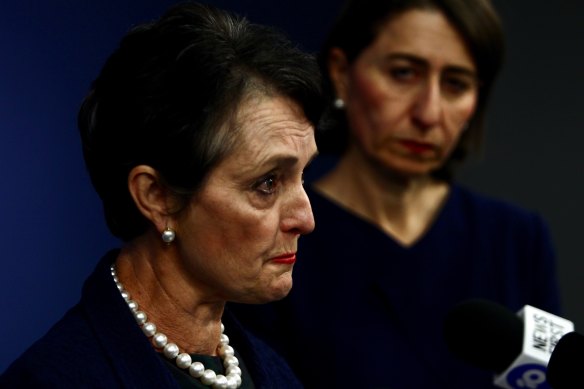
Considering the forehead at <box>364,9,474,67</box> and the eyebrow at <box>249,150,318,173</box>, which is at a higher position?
the eyebrow at <box>249,150,318,173</box>

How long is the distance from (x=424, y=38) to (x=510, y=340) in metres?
0.92

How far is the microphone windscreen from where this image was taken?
64.0 inches

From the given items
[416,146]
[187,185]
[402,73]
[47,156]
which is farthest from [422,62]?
[187,185]

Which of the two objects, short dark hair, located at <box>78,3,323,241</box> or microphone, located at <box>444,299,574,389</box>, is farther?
microphone, located at <box>444,299,574,389</box>

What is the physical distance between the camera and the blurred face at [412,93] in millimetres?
2389

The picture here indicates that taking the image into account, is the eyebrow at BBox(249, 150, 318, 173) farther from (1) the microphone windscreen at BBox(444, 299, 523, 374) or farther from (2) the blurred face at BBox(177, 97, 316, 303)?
(1) the microphone windscreen at BBox(444, 299, 523, 374)

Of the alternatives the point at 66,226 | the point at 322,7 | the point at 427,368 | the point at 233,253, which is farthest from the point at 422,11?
the point at 233,253

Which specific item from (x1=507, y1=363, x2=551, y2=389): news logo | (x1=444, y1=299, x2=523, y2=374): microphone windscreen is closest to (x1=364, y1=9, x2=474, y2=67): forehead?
(x1=444, y1=299, x2=523, y2=374): microphone windscreen

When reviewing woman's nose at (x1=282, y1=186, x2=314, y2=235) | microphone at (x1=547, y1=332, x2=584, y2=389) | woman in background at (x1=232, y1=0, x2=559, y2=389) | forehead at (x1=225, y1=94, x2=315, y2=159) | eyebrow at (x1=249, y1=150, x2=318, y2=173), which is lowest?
woman in background at (x1=232, y1=0, x2=559, y2=389)

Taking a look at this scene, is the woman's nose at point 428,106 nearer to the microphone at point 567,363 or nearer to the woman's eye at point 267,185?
the woman's eye at point 267,185

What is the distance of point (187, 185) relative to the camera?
1.52 meters

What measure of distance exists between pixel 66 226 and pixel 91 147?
0.51 metres

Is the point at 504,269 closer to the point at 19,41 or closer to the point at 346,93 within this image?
the point at 346,93

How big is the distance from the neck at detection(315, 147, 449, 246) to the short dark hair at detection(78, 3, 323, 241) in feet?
2.90
